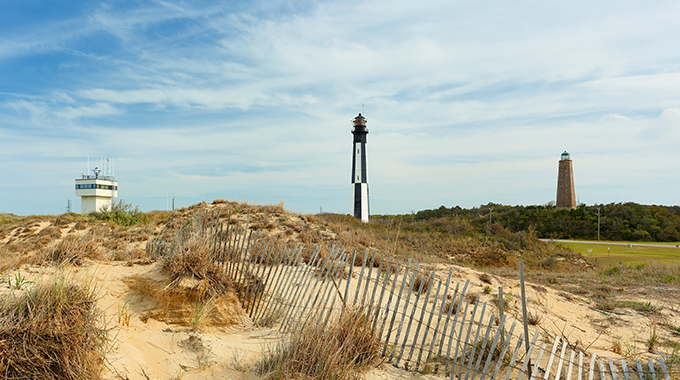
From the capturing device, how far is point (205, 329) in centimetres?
594

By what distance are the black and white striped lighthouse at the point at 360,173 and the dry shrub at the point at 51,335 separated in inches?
1118

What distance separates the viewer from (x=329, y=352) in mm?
3900

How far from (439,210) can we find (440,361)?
40.1 m

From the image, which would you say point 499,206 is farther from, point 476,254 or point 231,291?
point 231,291

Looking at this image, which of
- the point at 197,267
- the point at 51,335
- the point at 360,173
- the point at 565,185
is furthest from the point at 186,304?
the point at 565,185

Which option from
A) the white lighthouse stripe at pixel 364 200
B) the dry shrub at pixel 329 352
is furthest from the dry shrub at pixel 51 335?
the white lighthouse stripe at pixel 364 200

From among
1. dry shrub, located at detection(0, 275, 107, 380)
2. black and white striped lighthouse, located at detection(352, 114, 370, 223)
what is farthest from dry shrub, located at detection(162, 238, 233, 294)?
black and white striped lighthouse, located at detection(352, 114, 370, 223)

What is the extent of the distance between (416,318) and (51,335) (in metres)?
4.99

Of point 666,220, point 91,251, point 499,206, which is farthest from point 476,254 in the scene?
point 499,206

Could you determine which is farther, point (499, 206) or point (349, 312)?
point (499, 206)

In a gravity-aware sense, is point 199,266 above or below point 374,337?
above

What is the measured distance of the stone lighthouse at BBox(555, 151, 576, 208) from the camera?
40.7 metres

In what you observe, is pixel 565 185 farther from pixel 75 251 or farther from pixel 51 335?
pixel 51 335

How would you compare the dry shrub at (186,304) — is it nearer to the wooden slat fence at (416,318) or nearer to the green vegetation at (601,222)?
the wooden slat fence at (416,318)
